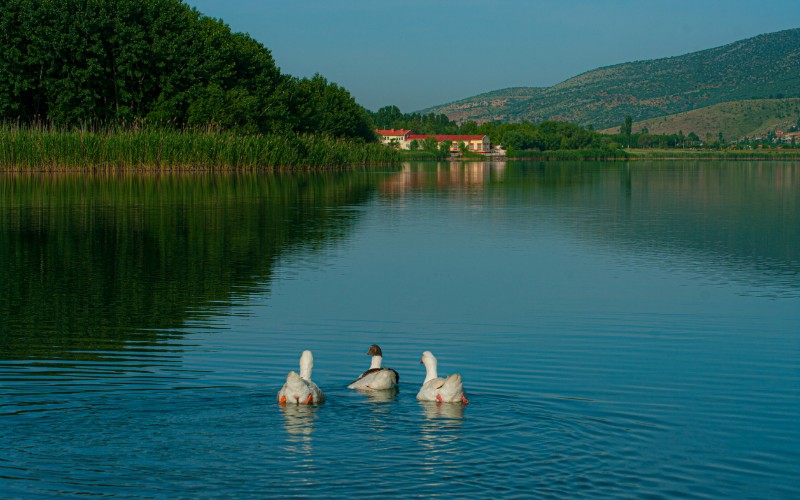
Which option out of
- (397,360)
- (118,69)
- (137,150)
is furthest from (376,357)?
(118,69)

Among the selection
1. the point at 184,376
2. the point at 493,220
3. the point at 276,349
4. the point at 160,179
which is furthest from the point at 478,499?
the point at 160,179

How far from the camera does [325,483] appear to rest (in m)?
8.33

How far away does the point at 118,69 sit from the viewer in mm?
76188

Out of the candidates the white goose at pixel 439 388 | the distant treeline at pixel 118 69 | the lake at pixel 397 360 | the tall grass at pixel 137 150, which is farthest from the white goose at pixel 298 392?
the distant treeline at pixel 118 69

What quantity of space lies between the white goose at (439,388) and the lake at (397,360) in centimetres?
15

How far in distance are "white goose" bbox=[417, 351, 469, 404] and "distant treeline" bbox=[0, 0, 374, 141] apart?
214ft

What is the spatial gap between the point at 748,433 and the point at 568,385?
2321 mm

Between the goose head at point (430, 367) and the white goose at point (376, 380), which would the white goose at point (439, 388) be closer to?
the goose head at point (430, 367)

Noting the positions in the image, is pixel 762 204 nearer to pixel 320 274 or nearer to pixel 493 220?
pixel 493 220

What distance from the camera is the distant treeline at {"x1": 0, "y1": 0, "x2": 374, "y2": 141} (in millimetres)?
74438

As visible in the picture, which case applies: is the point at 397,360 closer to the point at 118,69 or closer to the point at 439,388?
the point at 439,388

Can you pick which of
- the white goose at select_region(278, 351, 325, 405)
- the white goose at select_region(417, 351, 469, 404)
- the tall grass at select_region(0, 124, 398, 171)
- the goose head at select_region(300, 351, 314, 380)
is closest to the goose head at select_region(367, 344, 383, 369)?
the white goose at select_region(417, 351, 469, 404)

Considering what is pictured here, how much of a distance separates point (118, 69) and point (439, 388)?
70.9 metres

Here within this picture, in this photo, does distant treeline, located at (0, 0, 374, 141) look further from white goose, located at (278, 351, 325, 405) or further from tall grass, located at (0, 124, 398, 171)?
white goose, located at (278, 351, 325, 405)
